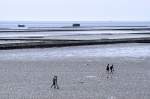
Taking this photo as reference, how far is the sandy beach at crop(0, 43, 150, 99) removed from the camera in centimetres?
2472

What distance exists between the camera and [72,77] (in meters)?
31.9

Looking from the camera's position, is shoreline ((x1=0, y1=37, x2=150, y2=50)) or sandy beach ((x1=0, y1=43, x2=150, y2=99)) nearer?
sandy beach ((x1=0, y1=43, x2=150, y2=99))

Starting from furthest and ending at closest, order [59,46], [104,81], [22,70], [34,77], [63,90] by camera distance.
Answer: [59,46] → [22,70] → [34,77] → [104,81] → [63,90]

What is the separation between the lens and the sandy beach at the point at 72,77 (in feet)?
81.1

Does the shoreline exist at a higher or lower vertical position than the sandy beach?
lower

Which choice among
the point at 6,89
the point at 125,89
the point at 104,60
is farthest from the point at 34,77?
the point at 104,60

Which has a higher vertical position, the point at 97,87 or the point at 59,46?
the point at 97,87

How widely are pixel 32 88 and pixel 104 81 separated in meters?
5.56

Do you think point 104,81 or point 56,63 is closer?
point 104,81

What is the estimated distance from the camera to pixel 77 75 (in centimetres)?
3291

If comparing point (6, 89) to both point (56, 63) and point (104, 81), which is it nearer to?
point (104, 81)

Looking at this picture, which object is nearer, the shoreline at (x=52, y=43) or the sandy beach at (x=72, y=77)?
the sandy beach at (x=72, y=77)

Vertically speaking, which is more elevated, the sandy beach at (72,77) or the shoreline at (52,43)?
the sandy beach at (72,77)

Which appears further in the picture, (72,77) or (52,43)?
(52,43)
